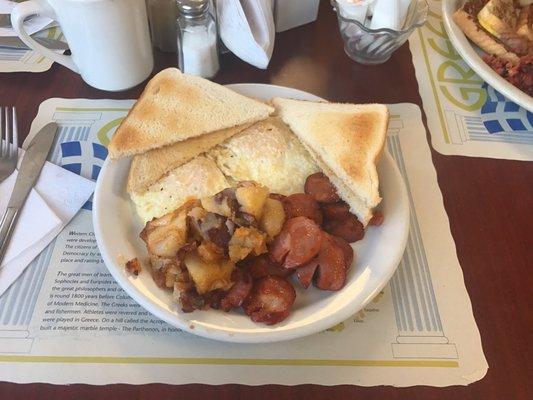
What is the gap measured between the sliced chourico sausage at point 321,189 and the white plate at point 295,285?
0.12m

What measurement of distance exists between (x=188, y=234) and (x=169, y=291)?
0.13m

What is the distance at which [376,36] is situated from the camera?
144 cm

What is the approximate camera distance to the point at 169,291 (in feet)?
3.13

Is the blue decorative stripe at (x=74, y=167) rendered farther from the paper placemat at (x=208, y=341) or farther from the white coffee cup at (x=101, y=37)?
the white coffee cup at (x=101, y=37)

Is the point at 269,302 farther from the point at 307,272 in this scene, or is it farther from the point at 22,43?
the point at 22,43

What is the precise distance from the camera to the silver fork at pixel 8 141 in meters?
1.22

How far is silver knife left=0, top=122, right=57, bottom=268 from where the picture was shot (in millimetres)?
1105

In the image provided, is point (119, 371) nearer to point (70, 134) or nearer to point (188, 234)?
point (188, 234)

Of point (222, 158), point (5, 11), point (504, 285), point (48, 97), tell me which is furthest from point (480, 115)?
point (5, 11)

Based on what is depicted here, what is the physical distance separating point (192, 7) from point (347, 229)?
735mm

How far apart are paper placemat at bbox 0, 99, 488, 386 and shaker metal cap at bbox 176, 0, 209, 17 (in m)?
0.62

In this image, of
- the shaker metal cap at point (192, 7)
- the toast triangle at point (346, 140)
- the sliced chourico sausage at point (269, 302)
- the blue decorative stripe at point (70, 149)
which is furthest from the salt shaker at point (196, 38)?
the sliced chourico sausage at point (269, 302)

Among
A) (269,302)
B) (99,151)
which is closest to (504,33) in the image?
(269,302)

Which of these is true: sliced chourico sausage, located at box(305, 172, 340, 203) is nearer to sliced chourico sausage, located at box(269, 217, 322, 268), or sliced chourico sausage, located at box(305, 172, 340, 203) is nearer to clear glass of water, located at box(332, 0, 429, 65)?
sliced chourico sausage, located at box(269, 217, 322, 268)
